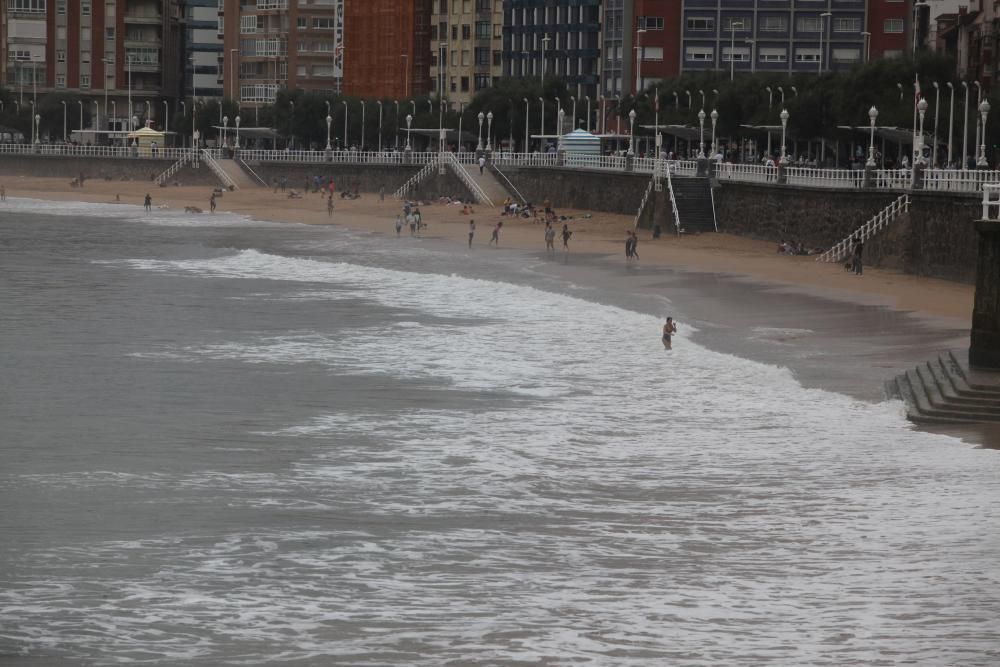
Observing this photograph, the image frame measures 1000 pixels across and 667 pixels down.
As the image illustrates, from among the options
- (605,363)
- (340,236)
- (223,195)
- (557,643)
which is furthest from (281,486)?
(223,195)

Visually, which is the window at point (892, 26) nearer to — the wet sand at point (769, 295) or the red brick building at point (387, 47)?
the red brick building at point (387, 47)

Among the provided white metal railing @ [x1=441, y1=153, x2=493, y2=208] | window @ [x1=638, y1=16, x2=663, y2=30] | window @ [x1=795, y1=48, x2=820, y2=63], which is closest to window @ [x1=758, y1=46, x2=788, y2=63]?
window @ [x1=795, y1=48, x2=820, y2=63]

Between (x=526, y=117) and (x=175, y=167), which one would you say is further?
(x=526, y=117)

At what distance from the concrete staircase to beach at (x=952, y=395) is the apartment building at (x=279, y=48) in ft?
390

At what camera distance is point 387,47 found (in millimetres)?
142500

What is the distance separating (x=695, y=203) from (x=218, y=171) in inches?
1874

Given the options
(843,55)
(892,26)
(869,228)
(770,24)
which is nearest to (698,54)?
(770,24)

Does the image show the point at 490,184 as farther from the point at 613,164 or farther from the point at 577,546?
the point at 577,546

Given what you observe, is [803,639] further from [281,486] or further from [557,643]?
[281,486]

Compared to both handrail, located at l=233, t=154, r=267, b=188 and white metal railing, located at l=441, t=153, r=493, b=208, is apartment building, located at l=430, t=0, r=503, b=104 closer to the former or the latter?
handrail, located at l=233, t=154, r=267, b=188

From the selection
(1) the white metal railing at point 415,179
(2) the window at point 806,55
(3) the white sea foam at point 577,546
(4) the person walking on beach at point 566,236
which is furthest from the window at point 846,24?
(3) the white sea foam at point 577,546

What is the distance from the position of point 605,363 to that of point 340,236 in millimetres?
42205

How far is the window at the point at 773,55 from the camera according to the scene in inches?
4783

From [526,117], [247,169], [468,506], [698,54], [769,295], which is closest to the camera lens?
[468,506]
